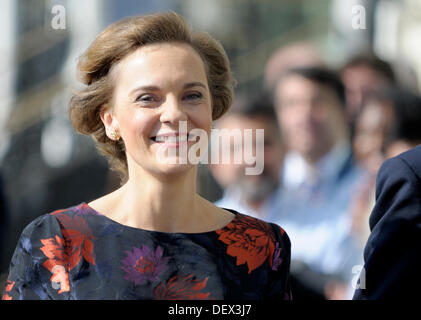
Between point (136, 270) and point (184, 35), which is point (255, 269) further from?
point (184, 35)

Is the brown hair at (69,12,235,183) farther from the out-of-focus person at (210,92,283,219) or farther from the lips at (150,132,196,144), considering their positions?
the out-of-focus person at (210,92,283,219)

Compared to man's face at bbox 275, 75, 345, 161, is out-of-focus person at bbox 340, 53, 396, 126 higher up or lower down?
higher up

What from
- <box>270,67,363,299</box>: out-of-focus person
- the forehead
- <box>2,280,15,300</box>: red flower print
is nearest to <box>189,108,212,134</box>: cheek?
the forehead

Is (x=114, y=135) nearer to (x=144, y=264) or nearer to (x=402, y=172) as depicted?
(x=144, y=264)

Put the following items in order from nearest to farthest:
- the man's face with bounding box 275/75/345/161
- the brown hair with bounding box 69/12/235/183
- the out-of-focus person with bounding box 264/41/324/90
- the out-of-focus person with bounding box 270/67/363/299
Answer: the brown hair with bounding box 69/12/235/183
the out-of-focus person with bounding box 270/67/363/299
the man's face with bounding box 275/75/345/161
the out-of-focus person with bounding box 264/41/324/90

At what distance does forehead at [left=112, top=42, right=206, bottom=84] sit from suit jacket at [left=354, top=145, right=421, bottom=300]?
0.69 meters

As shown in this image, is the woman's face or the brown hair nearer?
the woman's face

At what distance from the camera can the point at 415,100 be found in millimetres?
4035

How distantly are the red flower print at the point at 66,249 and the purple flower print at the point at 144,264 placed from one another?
11 cm

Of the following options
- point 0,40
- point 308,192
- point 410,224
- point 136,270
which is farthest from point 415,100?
point 0,40

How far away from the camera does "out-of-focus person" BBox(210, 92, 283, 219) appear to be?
4316 mm

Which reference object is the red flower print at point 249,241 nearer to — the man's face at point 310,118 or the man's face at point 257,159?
the man's face at point 257,159

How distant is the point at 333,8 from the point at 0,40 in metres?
3.07

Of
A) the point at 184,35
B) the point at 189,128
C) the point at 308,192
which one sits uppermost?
the point at 184,35
